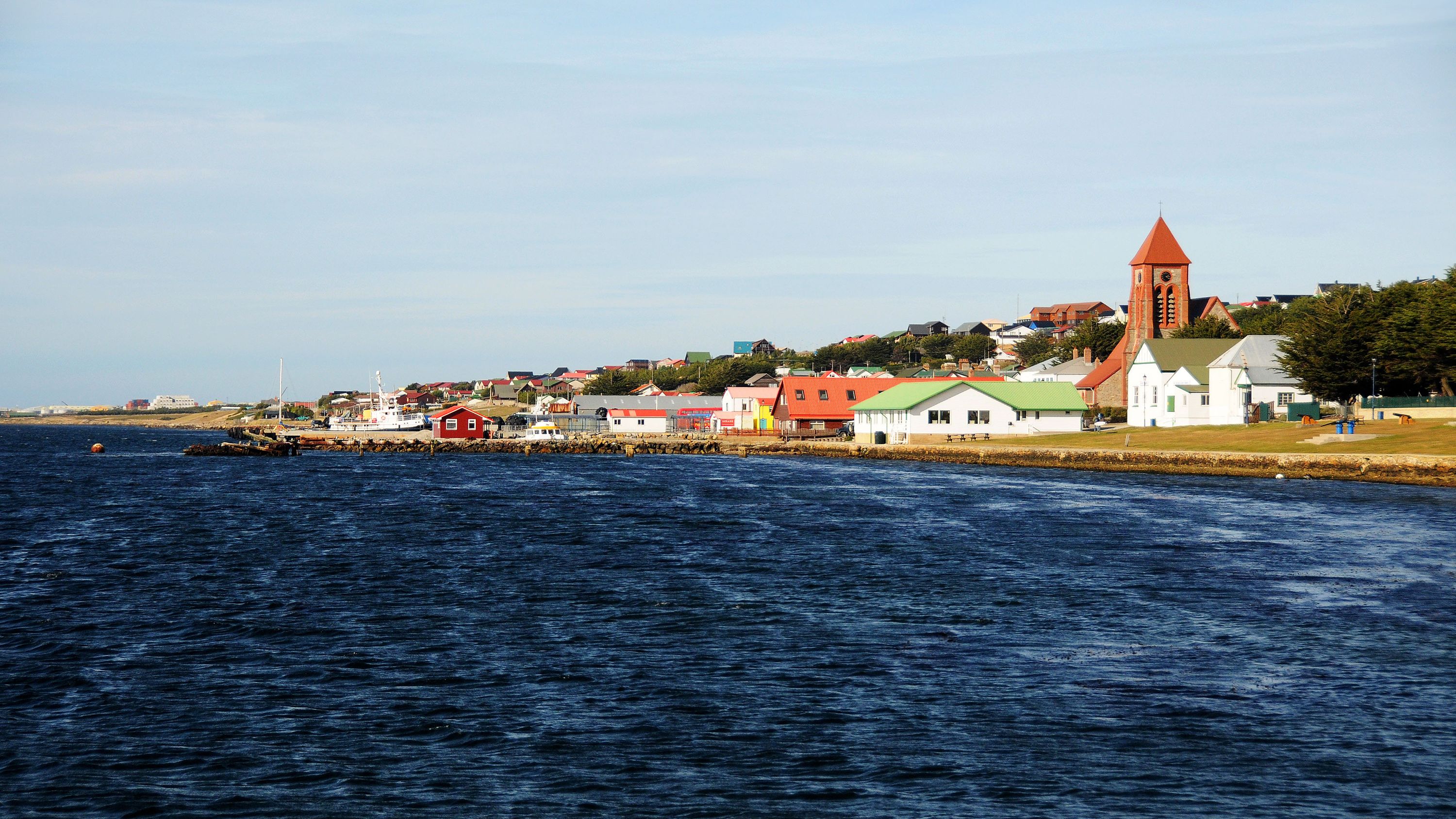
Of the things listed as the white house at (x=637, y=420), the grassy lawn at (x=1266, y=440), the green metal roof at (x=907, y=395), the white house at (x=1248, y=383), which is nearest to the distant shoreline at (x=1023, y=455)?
the grassy lawn at (x=1266, y=440)

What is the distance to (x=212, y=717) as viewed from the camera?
55.1ft

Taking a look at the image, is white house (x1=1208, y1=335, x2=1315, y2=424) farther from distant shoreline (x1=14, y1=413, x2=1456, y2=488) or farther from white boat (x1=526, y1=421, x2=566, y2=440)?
white boat (x1=526, y1=421, x2=566, y2=440)

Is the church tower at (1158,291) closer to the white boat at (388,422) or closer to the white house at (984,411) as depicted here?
the white house at (984,411)

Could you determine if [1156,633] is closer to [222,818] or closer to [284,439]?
[222,818]

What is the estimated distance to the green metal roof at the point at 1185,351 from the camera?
9662 cm

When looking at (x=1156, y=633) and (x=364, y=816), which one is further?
(x=1156, y=633)

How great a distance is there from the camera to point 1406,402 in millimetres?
71438

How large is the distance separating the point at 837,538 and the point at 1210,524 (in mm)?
13197

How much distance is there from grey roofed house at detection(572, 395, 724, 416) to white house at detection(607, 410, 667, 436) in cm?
72

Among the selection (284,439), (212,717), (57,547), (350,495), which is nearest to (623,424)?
(284,439)

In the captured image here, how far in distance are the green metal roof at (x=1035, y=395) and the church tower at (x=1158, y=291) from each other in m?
28.9

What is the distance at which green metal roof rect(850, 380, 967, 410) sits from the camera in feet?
319

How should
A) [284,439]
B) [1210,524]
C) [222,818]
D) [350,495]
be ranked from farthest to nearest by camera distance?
[284,439] < [350,495] < [1210,524] < [222,818]

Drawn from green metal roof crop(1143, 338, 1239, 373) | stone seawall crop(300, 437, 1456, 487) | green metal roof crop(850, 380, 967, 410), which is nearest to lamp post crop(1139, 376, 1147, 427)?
green metal roof crop(1143, 338, 1239, 373)
